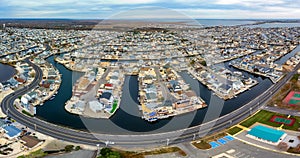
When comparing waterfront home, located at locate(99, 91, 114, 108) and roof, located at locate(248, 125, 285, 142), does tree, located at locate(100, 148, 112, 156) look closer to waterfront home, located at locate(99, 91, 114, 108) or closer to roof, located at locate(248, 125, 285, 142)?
waterfront home, located at locate(99, 91, 114, 108)

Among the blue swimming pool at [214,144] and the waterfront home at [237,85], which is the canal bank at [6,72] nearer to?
the blue swimming pool at [214,144]

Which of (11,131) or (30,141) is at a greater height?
(11,131)

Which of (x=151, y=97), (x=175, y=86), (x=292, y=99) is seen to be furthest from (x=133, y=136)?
(x=292, y=99)

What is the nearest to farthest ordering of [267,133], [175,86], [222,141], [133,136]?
[222,141], [267,133], [133,136], [175,86]

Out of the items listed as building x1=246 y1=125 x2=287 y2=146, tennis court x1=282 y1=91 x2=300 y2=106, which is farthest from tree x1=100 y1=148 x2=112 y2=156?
tennis court x1=282 y1=91 x2=300 y2=106

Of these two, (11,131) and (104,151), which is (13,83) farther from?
(104,151)

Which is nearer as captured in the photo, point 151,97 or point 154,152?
point 154,152

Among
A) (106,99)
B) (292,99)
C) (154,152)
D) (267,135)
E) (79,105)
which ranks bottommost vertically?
(154,152)
